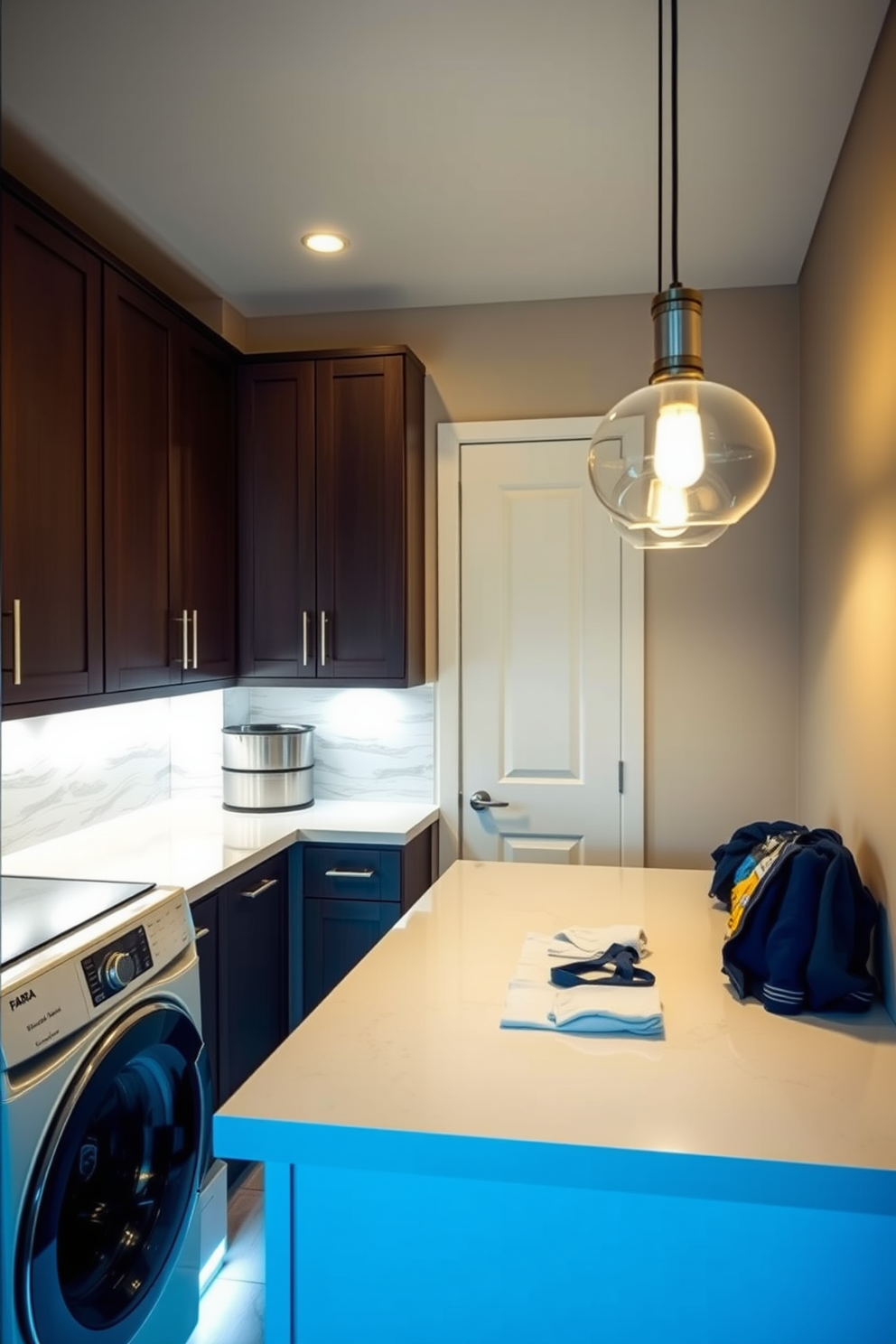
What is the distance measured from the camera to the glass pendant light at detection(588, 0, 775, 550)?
129 cm

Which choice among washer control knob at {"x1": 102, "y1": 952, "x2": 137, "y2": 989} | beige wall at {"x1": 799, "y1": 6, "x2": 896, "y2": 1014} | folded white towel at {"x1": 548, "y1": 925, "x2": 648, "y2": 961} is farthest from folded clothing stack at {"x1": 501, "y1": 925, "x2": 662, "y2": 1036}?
washer control knob at {"x1": 102, "y1": 952, "x2": 137, "y2": 989}

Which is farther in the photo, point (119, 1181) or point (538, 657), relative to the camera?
point (538, 657)

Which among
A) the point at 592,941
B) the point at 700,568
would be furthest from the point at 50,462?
the point at 700,568

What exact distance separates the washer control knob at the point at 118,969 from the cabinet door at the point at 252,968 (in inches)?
25.3

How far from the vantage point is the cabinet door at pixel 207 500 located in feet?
9.53

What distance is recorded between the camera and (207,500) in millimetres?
3076

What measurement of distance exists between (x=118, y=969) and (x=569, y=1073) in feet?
2.99

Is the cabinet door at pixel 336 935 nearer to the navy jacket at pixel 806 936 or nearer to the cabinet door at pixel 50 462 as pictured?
the cabinet door at pixel 50 462

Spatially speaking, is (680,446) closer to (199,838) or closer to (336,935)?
(199,838)

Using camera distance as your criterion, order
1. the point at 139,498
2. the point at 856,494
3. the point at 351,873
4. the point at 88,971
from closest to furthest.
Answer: the point at 88,971 < the point at 856,494 < the point at 139,498 < the point at 351,873

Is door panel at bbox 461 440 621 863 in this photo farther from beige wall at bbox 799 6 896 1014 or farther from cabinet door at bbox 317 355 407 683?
beige wall at bbox 799 6 896 1014

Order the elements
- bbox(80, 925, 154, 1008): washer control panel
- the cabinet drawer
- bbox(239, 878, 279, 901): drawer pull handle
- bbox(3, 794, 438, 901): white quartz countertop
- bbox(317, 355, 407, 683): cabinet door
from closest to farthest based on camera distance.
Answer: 1. bbox(80, 925, 154, 1008): washer control panel
2. bbox(3, 794, 438, 901): white quartz countertop
3. bbox(239, 878, 279, 901): drawer pull handle
4. the cabinet drawer
5. bbox(317, 355, 407, 683): cabinet door

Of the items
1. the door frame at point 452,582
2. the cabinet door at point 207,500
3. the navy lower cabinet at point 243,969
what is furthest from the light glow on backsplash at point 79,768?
the door frame at point 452,582

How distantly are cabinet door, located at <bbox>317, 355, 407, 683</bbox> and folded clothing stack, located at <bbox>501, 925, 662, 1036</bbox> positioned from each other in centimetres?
145
